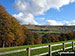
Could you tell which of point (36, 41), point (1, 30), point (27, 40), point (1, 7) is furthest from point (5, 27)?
point (36, 41)

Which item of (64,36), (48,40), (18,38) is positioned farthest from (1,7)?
(64,36)

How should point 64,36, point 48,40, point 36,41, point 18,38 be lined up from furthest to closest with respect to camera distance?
point 64,36, point 48,40, point 36,41, point 18,38

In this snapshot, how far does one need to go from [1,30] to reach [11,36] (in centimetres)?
418

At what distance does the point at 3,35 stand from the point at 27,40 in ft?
88.3

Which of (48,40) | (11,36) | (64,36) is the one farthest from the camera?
(64,36)

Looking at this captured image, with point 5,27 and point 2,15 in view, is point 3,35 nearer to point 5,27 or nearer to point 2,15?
point 5,27

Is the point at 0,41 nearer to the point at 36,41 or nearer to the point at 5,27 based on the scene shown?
the point at 5,27

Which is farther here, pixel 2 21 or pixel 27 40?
pixel 27 40

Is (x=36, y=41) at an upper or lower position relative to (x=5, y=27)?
lower

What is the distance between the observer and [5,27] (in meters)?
35.9

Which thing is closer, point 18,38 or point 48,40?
point 18,38

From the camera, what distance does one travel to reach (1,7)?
1451 inches

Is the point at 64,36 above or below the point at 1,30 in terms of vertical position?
below

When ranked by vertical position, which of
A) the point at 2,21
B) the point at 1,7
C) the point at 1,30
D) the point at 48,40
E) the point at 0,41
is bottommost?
the point at 48,40
